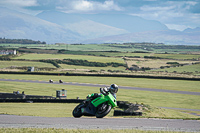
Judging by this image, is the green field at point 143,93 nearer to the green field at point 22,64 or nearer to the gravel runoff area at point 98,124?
the gravel runoff area at point 98,124

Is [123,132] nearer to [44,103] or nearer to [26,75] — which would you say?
[44,103]

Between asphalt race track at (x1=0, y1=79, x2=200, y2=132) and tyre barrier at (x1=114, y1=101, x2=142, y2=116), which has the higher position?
asphalt race track at (x1=0, y1=79, x2=200, y2=132)

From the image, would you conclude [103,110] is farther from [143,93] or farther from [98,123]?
[143,93]

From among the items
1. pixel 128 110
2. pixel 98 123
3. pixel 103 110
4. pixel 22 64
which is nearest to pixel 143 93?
pixel 128 110

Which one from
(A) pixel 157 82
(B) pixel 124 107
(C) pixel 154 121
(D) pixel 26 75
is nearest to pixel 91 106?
(C) pixel 154 121

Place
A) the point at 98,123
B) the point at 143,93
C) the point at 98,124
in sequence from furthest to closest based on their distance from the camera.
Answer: the point at 143,93 < the point at 98,123 < the point at 98,124

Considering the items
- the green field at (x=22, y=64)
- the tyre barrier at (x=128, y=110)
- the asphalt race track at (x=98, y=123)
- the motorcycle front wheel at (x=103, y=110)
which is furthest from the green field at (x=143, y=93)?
the green field at (x=22, y=64)

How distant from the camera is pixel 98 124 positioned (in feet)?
69.2

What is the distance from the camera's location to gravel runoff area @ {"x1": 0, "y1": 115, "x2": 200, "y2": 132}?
66.1ft

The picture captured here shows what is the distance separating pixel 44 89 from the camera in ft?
197

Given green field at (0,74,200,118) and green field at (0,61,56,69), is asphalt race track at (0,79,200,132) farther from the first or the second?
green field at (0,61,56,69)

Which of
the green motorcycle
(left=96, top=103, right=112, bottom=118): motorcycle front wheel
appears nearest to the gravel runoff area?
the green motorcycle

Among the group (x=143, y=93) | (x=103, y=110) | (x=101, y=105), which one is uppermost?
(x=101, y=105)

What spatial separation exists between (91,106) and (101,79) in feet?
213
